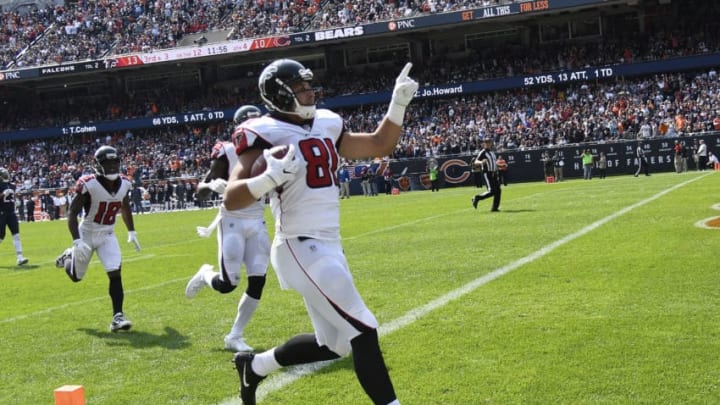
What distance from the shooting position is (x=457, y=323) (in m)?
6.94

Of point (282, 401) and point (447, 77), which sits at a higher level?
point (447, 77)

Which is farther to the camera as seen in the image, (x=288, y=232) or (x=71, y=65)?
(x=71, y=65)

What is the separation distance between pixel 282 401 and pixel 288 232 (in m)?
1.30

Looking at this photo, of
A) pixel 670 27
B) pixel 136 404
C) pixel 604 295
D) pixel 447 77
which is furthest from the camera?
pixel 447 77

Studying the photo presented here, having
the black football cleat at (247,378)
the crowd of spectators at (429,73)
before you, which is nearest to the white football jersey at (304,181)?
the black football cleat at (247,378)

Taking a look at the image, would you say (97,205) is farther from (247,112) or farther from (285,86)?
(285,86)

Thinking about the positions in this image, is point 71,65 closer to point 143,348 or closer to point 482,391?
point 143,348

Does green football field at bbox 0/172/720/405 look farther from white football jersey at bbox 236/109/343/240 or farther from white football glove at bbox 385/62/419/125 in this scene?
white football glove at bbox 385/62/419/125

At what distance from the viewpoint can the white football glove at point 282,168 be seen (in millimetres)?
4016

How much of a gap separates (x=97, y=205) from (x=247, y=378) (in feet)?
13.9

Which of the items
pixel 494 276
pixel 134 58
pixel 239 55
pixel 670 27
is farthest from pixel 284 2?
pixel 494 276

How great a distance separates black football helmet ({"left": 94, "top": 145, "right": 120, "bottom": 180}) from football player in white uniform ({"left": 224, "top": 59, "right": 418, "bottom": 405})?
4.36 m

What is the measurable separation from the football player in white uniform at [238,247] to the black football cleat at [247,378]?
1.60m

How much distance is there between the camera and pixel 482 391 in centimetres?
498
